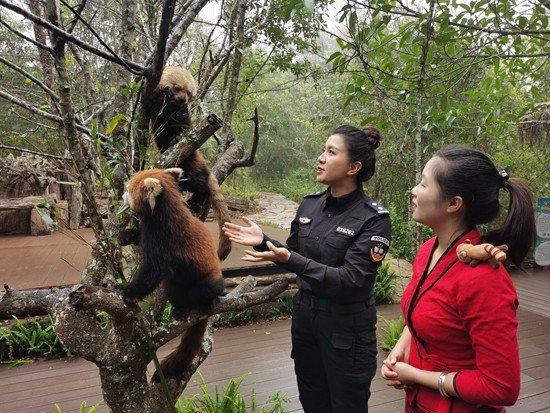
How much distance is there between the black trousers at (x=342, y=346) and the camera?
1.63m

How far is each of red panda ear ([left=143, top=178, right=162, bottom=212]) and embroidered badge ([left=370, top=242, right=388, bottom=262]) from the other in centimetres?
94

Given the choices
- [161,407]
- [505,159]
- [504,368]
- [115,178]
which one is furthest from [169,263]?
[505,159]

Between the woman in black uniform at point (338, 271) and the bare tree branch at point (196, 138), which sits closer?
the bare tree branch at point (196, 138)

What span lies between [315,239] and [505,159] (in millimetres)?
6923

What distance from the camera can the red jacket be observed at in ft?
3.25

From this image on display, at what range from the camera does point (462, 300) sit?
3.43 ft

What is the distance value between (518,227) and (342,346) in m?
0.87

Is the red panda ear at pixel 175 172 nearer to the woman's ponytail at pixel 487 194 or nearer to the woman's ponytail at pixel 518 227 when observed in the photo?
the woman's ponytail at pixel 487 194

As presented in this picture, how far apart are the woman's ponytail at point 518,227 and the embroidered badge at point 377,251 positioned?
1.80 ft

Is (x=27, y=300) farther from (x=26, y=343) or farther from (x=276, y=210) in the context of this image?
(x=276, y=210)

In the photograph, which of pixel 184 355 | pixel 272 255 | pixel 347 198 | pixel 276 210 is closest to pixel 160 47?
pixel 272 255

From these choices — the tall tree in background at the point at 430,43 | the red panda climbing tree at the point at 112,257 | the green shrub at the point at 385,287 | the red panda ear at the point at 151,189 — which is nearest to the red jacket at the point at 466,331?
the red panda climbing tree at the point at 112,257

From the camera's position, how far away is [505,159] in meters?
7.14

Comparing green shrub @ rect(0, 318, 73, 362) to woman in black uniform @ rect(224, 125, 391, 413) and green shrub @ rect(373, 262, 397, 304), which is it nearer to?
woman in black uniform @ rect(224, 125, 391, 413)
